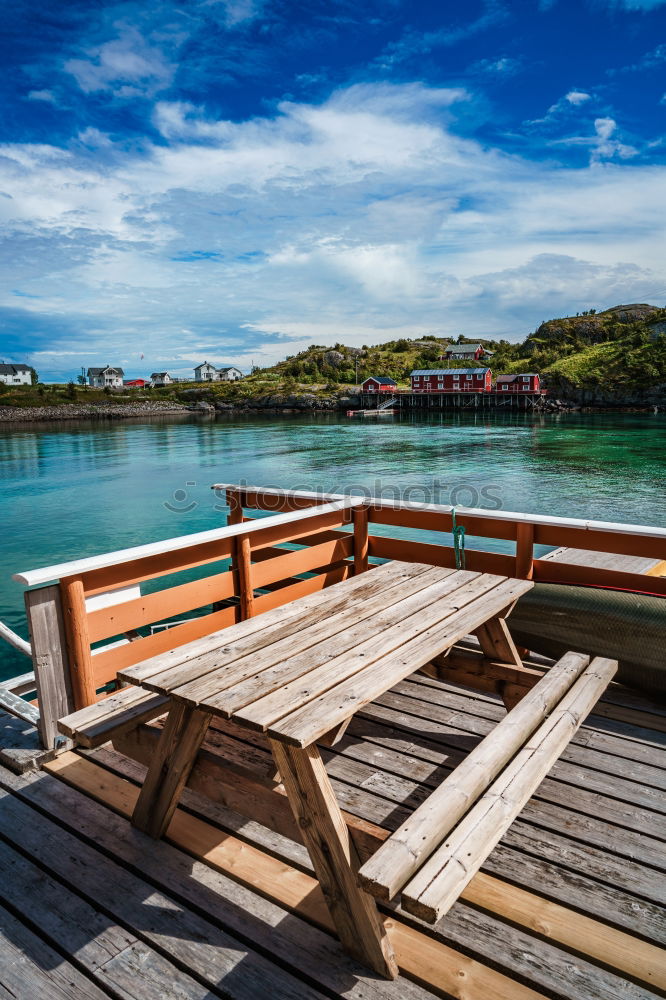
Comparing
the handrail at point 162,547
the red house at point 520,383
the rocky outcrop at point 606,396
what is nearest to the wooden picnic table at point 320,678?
the handrail at point 162,547

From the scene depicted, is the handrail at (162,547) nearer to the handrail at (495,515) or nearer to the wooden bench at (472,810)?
the handrail at (495,515)

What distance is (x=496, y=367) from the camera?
93.6 m

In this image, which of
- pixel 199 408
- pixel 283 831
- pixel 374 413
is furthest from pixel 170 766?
pixel 199 408

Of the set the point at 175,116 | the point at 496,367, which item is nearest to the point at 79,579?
the point at 175,116

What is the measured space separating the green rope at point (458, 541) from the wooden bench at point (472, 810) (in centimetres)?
144

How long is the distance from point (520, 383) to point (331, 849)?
78.1 m

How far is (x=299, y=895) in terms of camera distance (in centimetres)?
181

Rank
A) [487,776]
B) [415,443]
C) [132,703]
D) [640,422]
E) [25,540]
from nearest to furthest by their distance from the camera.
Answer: [487,776] < [132,703] < [25,540] < [415,443] < [640,422]

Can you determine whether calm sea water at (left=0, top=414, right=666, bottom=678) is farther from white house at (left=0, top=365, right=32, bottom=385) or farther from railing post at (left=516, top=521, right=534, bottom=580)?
white house at (left=0, top=365, right=32, bottom=385)

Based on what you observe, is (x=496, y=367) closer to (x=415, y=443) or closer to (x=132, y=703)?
(x=415, y=443)

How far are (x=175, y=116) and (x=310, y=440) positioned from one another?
94.5 ft

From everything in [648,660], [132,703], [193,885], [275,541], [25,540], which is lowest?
[25,540]

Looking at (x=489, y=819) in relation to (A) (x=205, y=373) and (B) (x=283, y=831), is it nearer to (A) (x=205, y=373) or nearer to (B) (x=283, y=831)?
(B) (x=283, y=831)

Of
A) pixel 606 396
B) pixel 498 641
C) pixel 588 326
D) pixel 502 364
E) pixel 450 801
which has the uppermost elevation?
pixel 588 326
